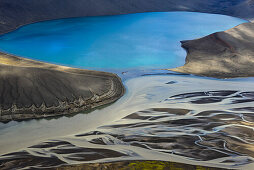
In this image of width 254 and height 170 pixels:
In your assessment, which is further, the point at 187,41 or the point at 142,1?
the point at 142,1

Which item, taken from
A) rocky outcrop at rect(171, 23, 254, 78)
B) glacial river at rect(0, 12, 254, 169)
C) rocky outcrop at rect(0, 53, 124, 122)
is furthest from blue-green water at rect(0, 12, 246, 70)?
rocky outcrop at rect(0, 53, 124, 122)

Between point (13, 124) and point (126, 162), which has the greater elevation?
point (13, 124)

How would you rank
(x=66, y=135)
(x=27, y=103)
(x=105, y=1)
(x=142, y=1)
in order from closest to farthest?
(x=66, y=135), (x=27, y=103), (x=105, y=1), (x=142, y=1)

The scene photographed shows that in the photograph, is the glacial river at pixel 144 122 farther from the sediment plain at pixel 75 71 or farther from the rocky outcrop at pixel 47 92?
the sediment plain at pixel 75 71

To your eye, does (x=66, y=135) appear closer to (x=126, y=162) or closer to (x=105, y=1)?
(x=126, y=162)

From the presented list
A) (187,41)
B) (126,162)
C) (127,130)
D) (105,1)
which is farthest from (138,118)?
(105,1)

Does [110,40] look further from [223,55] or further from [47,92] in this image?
[47,92]

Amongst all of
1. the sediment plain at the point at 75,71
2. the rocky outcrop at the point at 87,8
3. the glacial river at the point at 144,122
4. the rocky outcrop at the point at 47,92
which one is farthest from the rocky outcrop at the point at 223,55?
the rocky outcrop at the point at 87,8
